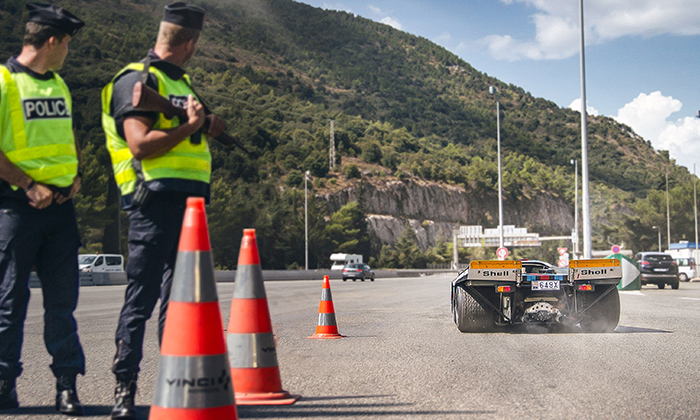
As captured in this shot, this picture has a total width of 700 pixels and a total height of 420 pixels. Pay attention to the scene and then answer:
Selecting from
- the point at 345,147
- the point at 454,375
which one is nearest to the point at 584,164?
the point at 454,375

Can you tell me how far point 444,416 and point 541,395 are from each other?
1061 millimetres

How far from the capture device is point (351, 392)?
5148mm

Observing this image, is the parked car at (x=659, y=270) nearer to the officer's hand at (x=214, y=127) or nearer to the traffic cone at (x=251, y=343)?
the traffic cone at (x=251, y=343)

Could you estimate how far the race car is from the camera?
9625mm

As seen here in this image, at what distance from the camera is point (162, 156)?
381cm

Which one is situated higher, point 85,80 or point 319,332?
point 85,80

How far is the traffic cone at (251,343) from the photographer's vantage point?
14.4ft

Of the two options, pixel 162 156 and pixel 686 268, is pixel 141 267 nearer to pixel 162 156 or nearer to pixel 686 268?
pixel 162 156

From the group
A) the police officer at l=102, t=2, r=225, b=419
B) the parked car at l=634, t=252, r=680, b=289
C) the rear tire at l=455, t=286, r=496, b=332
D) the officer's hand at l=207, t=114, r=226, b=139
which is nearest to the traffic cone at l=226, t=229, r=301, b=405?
the police officer at l=102, t=2, r=225, b=419

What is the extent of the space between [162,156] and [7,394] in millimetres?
1799

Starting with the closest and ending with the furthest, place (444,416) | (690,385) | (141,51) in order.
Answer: (444,416) → (690,385) → (141,51)

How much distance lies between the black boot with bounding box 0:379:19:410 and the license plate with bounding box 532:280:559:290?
279 inches

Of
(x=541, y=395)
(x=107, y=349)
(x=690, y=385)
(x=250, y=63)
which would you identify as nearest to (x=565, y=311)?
(x=690, y=385)

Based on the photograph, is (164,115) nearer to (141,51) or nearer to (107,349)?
(107,349)
